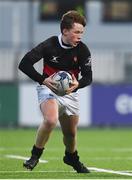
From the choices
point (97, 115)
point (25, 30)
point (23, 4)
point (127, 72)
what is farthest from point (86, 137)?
point (25, 30)

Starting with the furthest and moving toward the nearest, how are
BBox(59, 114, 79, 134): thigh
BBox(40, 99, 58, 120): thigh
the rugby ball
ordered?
BBox(59, 114, 79, 134): thigh < BBox(40, 99, 58, 120): thigh < the rugby ball

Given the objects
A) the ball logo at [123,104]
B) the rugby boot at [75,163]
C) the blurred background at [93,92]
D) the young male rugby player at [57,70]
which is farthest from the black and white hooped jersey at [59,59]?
the ball logo at [123,104]

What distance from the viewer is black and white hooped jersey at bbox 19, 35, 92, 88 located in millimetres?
12352

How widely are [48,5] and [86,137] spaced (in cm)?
1389

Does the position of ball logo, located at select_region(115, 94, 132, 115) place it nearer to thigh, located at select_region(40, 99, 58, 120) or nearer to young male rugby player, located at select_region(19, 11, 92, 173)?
young male rugby player, located at select_region(19, 11, 92, 173)

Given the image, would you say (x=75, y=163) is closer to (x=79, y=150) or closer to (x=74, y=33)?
(x=74, y=33)

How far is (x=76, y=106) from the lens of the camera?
12438mm

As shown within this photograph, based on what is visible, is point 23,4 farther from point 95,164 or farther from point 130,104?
point 95,164

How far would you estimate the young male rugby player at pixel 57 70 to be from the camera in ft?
40.1

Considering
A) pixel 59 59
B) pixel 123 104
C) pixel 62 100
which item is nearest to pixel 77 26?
pixel 59 59

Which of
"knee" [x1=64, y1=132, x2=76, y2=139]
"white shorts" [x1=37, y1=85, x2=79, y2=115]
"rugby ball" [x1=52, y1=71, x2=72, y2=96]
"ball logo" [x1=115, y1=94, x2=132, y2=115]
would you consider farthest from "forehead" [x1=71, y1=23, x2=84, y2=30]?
"ball logo" [x1=115, y1=94, x2=132, y2=115]

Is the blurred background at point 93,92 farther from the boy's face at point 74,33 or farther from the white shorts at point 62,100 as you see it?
the boy's face at point 74,33

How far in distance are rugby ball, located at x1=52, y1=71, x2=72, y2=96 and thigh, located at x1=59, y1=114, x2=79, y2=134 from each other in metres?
0.33

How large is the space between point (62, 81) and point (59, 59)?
14.7 inches
